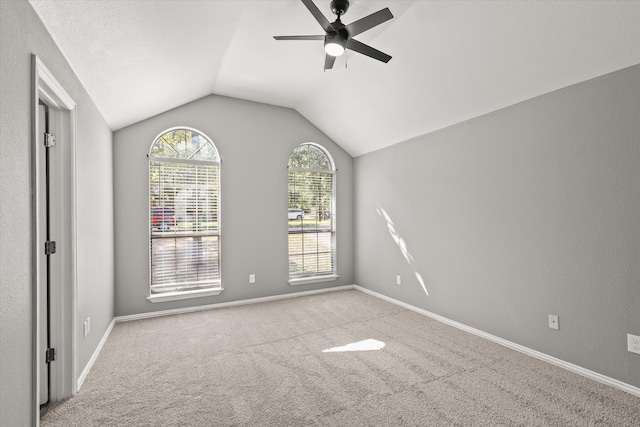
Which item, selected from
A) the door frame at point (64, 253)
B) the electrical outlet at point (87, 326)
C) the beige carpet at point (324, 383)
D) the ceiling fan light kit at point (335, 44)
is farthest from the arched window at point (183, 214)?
the ceiling fan light kit at point (335, 44)

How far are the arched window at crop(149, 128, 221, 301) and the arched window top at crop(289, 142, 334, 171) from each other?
47.9 inches

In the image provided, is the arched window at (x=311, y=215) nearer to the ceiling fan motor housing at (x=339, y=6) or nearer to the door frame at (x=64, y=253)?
the ceiling fan motor housing at (x=339, y=6)

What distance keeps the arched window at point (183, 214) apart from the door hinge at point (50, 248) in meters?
1.93

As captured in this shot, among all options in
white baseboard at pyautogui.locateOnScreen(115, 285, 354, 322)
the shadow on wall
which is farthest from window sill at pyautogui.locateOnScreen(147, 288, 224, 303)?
the shadow on wall

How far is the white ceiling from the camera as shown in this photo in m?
2.09

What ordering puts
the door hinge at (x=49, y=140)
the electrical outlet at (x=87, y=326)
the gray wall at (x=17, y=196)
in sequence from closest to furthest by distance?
1. the gray wall at (x=17, y=196)
2. the door hinge at (x=49, y=140)
3. the electrical outlet at (x=87, y=326)

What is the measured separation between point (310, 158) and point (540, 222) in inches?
131

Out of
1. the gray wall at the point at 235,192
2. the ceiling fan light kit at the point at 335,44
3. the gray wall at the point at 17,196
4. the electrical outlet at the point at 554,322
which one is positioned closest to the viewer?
the gray wall at the point at 17,196

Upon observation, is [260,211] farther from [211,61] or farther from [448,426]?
[448,426]

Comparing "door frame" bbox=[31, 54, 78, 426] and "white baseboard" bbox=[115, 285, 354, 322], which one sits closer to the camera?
"door frame" bbox=[31, 54, 78, 426]

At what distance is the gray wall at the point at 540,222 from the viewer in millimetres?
2330

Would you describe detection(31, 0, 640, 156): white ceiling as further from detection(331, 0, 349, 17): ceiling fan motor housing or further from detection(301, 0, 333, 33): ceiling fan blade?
detection(301, 0, 333, 33): ceiling fan blade

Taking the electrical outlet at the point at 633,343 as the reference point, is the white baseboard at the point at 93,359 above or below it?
below

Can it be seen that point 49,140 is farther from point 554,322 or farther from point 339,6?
point 554,322
